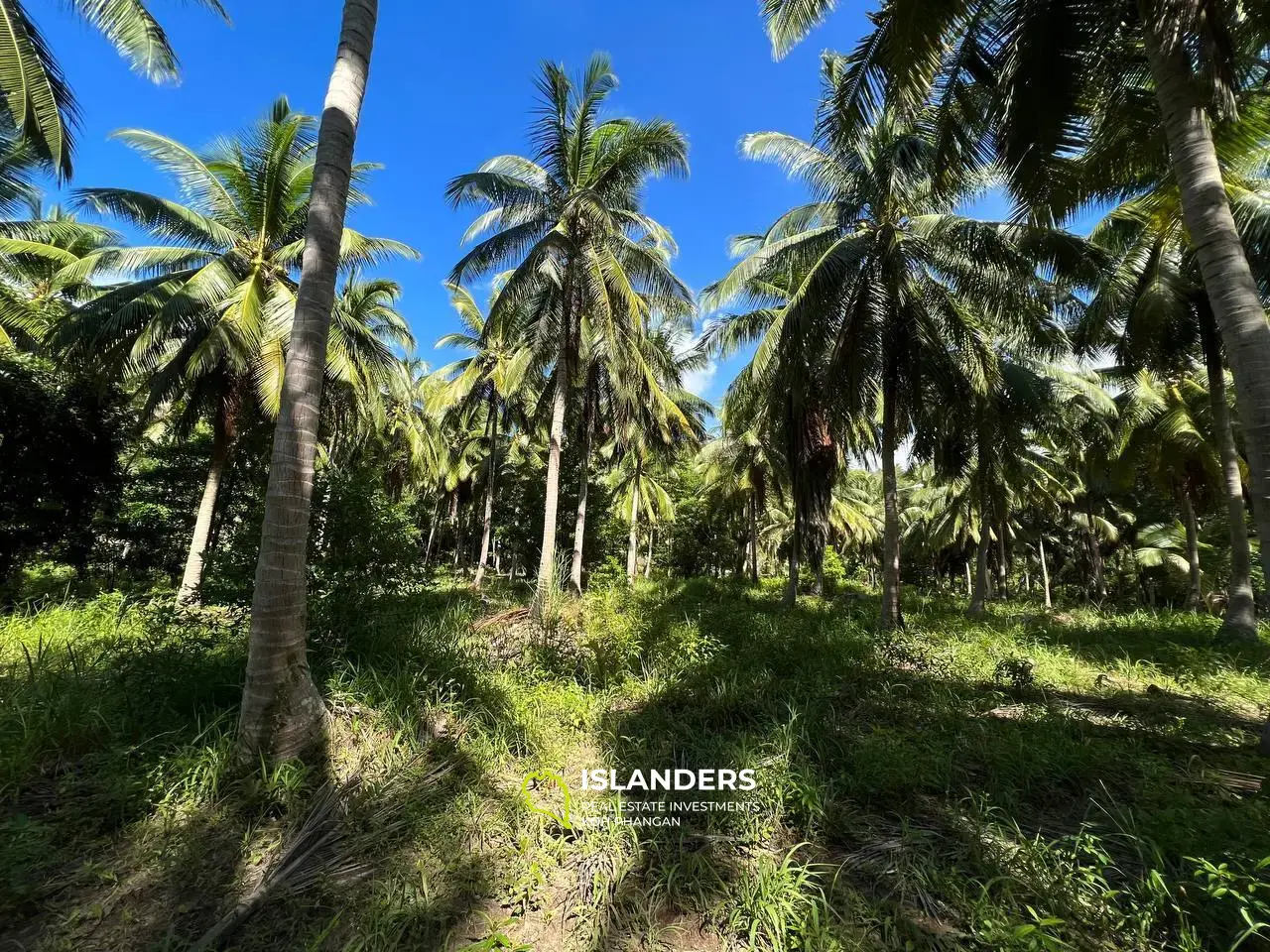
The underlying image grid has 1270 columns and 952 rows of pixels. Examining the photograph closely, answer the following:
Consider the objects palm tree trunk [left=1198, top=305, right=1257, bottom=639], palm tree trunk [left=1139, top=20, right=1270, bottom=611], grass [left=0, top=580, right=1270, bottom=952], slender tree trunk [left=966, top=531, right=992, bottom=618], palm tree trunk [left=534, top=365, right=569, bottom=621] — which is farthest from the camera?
slender tree trunk [left=966, top=531, right=992, bottom=618]

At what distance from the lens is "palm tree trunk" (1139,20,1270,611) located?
357 centimetres

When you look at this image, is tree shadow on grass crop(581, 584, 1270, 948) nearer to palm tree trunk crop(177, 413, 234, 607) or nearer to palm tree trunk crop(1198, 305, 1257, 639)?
palm tree trunk crop(1198, 305, 1257, 639)

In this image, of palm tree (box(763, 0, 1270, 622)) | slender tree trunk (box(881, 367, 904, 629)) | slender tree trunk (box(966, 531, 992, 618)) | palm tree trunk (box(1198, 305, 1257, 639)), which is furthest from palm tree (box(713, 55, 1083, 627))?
slender tree trunk (box(966, 531, 992, 618))

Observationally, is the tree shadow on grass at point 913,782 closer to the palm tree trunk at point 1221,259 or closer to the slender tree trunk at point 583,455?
the palm tree trunk at point 1221,259

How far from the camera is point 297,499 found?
3.55m

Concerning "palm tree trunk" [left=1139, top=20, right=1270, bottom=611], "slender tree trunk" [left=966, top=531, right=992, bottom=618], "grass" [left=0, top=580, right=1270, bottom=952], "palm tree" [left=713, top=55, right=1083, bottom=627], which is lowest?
"grass" [left=0, top=580, right=1270, bottom=952]

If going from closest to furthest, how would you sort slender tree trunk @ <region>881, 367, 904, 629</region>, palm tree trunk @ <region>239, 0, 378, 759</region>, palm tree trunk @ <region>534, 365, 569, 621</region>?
palm tree trunk @ <region>239, 0, 378, 759</region> < palm tree trunk @ <region>534, 365, 569, 621</region> < slender tree trunk @ <region>881, 367, 904, 629</region>

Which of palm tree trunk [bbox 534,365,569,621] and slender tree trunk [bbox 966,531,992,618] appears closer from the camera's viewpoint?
palm tree trunk [bbox 534,365,569,621]

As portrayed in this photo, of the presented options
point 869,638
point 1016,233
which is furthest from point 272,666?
point 1016,233

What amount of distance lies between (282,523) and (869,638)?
8156 mm

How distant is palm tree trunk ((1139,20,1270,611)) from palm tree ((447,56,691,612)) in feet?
22.2

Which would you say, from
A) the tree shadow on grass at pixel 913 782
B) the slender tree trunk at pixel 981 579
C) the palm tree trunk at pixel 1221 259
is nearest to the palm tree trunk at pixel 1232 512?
the slender tree trunk at pixel 981 579

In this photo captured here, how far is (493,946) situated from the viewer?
7.89 feet

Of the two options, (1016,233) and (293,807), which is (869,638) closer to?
(1016,233)
